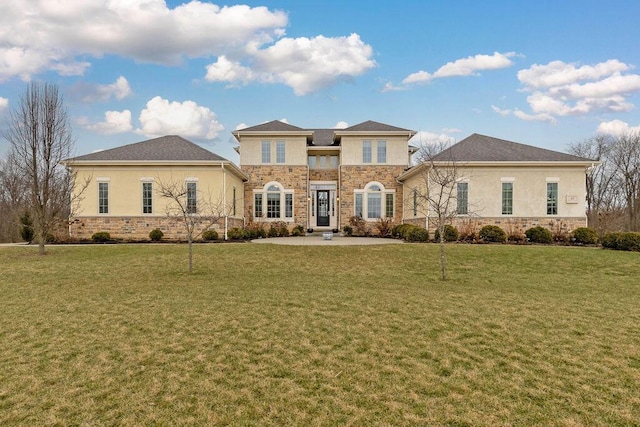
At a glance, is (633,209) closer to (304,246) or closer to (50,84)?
(304,246)

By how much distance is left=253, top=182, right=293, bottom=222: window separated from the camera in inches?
956

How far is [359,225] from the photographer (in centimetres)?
2391

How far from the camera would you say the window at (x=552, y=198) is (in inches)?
770

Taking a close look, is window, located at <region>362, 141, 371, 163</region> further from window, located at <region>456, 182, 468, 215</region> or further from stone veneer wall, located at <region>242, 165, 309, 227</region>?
window, located at <region>456, 182, 468, 215</region>

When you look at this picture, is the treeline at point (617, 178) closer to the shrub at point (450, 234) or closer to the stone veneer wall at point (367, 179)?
the stone veneer wall at point (367, 179)

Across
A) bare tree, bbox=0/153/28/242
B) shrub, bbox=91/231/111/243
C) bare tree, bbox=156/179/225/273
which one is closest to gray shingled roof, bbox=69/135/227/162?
bare tree, bbox=156/179/225/273

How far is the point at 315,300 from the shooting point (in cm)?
802

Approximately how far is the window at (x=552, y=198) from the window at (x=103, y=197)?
74.0 feet

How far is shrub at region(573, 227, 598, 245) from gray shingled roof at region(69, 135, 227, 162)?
1722cm

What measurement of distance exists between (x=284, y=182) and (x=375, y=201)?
5888mm

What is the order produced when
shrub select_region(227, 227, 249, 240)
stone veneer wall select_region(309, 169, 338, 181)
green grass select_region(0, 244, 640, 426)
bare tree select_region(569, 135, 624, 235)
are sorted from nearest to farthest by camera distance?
green grass select_region(0, 244, 640, 426), shrub select_region(227, 227, 249, 240), stone veneer wall select_region(309, 169, 338, 181), bare tree select_region(569, 135, 624, 235)

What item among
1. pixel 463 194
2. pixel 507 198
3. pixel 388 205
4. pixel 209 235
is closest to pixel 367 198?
pixel 388 205

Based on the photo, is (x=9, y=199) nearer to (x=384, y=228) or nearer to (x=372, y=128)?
(x=372, y=128)

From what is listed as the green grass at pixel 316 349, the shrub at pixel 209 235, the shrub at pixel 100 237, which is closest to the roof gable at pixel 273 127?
the shrub at pixel 209 235
